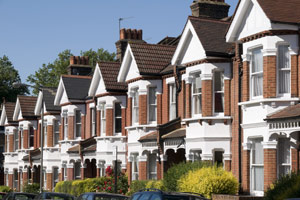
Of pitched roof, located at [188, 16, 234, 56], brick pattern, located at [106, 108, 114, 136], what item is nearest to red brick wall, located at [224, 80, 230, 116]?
pitched roof, located at [188, 16, 234, 56]

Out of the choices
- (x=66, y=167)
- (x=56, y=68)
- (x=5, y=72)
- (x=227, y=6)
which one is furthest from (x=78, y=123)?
(x=5, y=72)

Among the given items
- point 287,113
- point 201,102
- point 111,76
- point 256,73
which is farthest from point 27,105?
point 287,113

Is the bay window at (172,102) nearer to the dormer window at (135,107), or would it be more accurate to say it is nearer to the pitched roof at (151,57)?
the pitched roof at (151,57)

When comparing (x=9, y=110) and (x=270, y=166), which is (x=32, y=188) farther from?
(x=270, y=166)

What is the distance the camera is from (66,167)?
171 ft

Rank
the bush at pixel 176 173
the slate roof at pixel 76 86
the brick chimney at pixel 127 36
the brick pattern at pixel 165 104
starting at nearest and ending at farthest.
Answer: the bush at pixel 176 173
the brick pattern at pixel 165 104
the brick chimney at pixel 127 36
the slate roof at pixel 76 86

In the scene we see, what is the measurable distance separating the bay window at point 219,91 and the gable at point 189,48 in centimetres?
111

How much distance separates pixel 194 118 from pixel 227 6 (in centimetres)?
986

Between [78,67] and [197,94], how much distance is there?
26.9m

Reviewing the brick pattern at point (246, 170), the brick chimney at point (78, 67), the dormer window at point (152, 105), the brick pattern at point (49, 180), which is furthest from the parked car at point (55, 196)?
the brick chimney at point (78, 67)

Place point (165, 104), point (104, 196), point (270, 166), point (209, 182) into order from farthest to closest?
point (165, 104) < point (209, 182) < point (270, 166) < point (104, 196)

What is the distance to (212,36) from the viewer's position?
108 ft

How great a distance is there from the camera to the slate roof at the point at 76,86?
51.2m

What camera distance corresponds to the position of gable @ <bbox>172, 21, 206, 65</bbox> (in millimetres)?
32594
